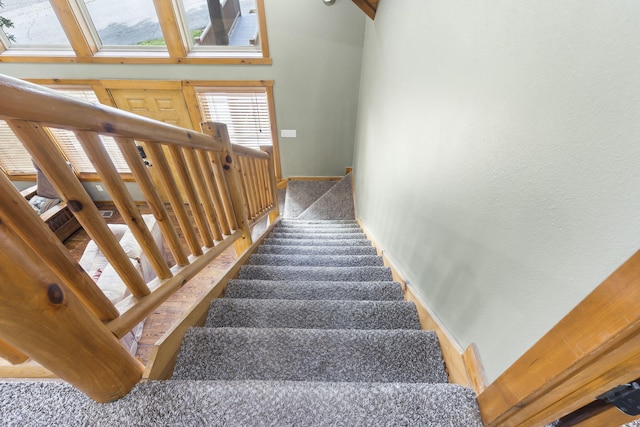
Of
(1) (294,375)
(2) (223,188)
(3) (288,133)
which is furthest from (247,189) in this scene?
(3) (288,133)

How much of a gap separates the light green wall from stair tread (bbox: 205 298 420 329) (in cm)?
307

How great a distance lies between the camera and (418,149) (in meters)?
1.22

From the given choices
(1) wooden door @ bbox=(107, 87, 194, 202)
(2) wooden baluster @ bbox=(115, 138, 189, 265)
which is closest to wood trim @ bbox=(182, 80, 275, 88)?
(1) wooden door @ bbox=(107, 87, 194, 202)

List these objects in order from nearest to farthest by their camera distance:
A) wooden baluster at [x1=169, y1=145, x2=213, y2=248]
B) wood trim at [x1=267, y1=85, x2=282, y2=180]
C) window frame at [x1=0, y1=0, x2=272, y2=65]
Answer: wooden baluster at [x1=169, y1=145, x2=213, y2=248], window frame at [x1=0, y1=0, x2=272, y2=65], wood trim at [x1=267, y1=85, x2=282, y2=180]

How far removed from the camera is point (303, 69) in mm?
3131

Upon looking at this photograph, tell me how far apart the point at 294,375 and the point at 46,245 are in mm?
719

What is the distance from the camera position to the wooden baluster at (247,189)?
1.81 meters

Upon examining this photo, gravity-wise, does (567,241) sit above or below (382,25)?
below

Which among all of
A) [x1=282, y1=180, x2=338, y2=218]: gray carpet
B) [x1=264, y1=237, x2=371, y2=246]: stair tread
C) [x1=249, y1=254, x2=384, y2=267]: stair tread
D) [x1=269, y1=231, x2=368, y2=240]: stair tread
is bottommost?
[x1=282, y1=180, x2=338, y2=218]: gray carpet

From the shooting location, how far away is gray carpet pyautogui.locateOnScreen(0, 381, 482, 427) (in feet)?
1.78

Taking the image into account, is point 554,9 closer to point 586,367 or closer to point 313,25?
point 586,367

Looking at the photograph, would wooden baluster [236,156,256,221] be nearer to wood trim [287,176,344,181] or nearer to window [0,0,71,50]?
wood trim [287,176,344,181]

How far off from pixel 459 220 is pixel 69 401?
119 cm

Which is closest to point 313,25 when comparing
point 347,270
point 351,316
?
point 347,270
